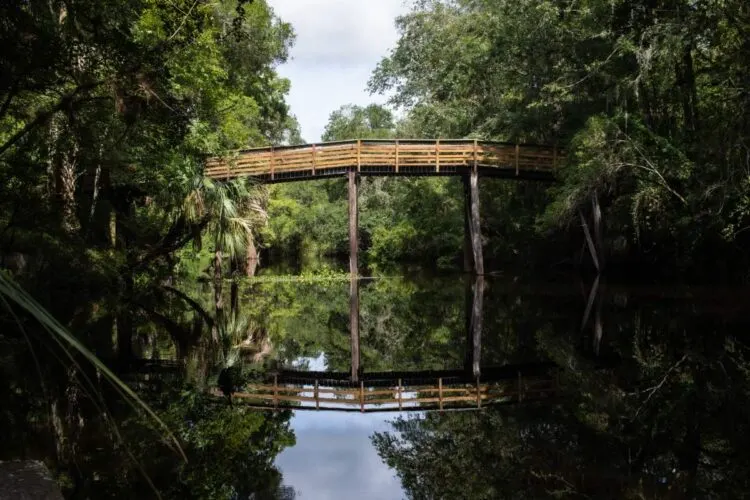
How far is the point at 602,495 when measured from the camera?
3984 millimetres

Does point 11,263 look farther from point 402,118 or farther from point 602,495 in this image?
point 402,118

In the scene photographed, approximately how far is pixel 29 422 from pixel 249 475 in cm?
218

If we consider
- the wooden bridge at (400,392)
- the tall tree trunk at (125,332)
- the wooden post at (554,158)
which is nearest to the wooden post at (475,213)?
the wooden post at (554,158)

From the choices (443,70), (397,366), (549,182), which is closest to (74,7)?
(397,366)

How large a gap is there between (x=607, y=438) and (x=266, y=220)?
16.4 meters

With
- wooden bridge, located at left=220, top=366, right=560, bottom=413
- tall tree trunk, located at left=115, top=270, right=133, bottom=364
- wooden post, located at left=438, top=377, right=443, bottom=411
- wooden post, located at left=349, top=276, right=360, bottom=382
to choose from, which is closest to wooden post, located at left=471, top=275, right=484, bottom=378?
wooden bridge, located at left=220, top=366, right=560, bottom=413

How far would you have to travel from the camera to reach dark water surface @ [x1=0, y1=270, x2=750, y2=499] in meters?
4.31

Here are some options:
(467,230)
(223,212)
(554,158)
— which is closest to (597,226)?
(554,158)

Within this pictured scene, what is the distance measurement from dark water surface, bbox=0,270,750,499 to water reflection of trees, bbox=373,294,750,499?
0.07 feet

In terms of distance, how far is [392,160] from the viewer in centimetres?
2342

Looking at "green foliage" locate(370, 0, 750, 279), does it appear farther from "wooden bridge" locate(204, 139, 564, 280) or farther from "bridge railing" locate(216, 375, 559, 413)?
"bridge railing" locate(216, 375, 559, 413)

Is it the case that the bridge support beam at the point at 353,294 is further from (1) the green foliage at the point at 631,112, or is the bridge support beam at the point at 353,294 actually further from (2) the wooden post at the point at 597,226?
(2) the wooden post at the point at 597,226

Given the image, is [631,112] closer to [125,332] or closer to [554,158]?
[554,158]

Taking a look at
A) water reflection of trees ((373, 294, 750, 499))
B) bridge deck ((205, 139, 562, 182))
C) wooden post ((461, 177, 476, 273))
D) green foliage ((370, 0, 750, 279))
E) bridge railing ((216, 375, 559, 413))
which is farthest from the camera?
wooden post ((461, 177, 476, 273))
